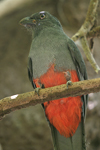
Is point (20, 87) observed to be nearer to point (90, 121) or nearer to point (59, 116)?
point (90, 121)

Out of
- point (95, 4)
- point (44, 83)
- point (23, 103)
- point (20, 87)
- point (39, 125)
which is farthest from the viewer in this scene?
point (20, 87)

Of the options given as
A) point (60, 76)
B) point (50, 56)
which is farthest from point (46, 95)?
→ point (50, 56)

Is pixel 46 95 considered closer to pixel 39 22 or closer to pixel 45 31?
→ pixel 45 31

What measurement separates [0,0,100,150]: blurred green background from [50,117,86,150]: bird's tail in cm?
248

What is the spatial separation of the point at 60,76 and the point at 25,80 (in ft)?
10.3

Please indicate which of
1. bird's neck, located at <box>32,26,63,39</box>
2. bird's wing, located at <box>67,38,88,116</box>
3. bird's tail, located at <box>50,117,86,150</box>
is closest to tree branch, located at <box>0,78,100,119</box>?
bird's wing, located at <box>67,38,88,116</box>

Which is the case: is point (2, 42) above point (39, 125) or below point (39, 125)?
above

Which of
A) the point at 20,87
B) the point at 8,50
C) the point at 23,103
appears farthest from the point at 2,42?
the point at 23,103

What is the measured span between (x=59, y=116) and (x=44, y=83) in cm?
45

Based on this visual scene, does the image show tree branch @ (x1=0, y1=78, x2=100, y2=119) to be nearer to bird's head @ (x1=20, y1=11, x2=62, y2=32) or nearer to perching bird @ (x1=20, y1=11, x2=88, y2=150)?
perching bird @ (x1=20, y1=11, x2=88, y2=150)

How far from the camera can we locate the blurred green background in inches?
195

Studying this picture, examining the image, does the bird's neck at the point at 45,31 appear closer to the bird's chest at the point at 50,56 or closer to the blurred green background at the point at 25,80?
the bird's chest at the point at 50,56

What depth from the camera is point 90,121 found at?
514 cm

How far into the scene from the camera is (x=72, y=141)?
2473 millimetres
